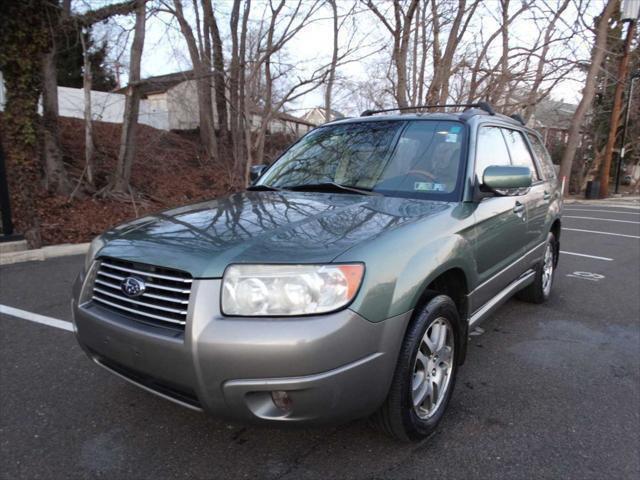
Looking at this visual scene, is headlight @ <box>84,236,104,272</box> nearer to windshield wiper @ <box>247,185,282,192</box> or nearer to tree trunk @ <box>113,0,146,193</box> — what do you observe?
windshield wiper @ <box>247,185,282,192</box>

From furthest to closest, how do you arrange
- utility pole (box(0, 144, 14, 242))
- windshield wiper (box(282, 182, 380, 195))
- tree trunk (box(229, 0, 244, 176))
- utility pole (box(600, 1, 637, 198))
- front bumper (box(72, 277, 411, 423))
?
utility pole (box(600, 1, 637, 198)) → tree trunk (box(229, 0, 244, 176)) → utility pole (box(0, 144, 14, 242)) → windshield wiper (box(282, 182, 380, 195)) → front bumper (box(72, 277, 411, 423))

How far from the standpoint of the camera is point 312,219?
7.64 ft

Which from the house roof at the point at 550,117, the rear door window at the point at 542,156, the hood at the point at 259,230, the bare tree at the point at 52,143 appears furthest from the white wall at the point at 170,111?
the house roof at the point at 550,117

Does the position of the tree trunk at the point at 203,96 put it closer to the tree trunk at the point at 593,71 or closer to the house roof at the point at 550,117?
the tree trunk at the point at 593,71

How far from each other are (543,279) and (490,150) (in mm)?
1956

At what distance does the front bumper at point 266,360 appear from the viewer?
5.90 ft

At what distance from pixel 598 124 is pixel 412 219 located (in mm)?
35243

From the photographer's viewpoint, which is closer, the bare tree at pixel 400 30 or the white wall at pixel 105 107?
the bare tree at pixel 400 30

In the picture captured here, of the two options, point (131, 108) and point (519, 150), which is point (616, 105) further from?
point (519, 150)

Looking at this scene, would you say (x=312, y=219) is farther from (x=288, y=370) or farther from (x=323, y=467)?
(x=323, y=467)

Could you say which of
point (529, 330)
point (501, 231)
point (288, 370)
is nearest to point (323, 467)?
point (288, 370)

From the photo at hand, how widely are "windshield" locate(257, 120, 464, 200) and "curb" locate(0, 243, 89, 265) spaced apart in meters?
4.71

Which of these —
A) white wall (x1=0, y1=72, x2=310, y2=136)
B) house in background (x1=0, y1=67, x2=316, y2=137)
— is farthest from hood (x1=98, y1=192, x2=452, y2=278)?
white wall (x1=0, y1=72, x2=310, y2=136)

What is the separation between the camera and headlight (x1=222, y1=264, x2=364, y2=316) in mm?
1862
